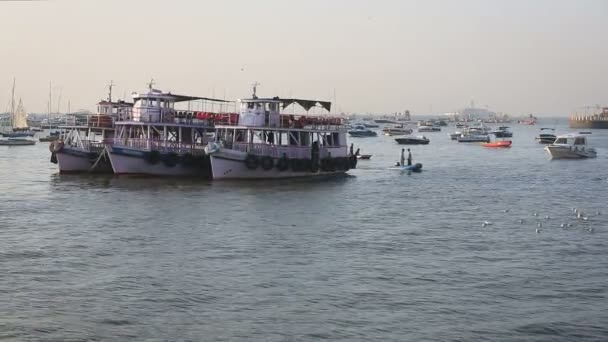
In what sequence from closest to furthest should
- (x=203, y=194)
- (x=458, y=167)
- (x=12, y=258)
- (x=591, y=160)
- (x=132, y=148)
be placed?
1. (x=12, y=258)
2. (x=203, y=194)
3. (x=132, y=148)
4. (x=458, y=167)
5. (x=591, y=160)

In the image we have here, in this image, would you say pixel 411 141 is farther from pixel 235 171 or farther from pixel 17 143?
pixel 235 171

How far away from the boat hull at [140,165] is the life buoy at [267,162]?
537 centimetres

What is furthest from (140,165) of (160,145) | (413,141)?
(413,141)

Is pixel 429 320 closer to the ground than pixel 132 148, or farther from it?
closer to the ground

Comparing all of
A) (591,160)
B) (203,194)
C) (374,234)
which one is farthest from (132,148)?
(591,160)

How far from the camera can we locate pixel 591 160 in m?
91.3

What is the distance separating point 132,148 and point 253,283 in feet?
113

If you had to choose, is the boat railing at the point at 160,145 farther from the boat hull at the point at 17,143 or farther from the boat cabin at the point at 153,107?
the boat hull at the point at 17,143

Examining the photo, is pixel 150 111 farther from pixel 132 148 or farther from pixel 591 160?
pixel 591 160

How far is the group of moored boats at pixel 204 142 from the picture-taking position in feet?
189

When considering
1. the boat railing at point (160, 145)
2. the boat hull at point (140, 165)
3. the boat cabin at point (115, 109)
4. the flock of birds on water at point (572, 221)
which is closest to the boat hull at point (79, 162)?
the boat railing at point (160, 145)

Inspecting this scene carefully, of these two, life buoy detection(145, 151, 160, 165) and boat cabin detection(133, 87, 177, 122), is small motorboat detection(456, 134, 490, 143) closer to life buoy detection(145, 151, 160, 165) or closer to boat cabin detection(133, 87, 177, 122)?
boat cabin detection(133, 87, 177, 122)

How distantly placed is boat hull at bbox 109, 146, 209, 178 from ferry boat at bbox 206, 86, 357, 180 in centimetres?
Answer: 356

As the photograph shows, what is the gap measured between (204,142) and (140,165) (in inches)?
266
